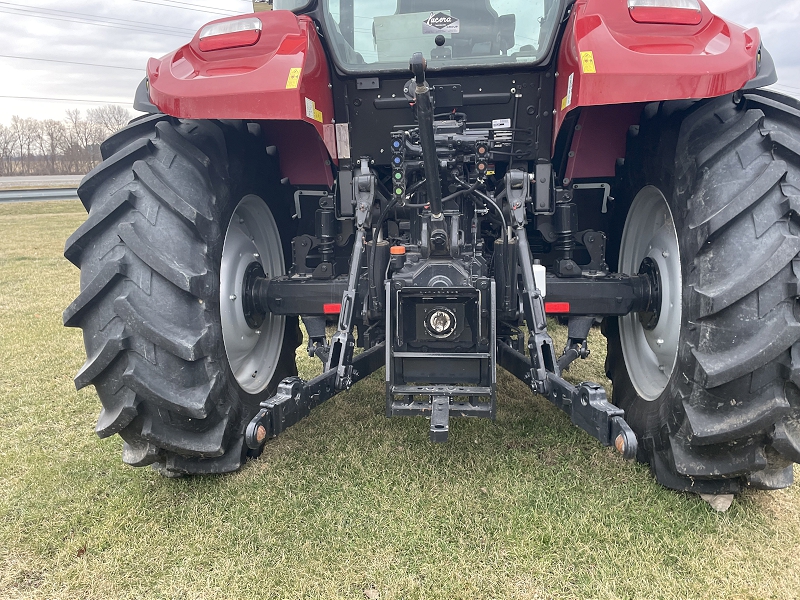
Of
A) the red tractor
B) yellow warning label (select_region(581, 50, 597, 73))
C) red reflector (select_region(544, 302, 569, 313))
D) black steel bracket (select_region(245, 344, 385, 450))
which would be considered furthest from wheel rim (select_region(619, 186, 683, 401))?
black steel bracket (select_region(245, 344, 385, 450))

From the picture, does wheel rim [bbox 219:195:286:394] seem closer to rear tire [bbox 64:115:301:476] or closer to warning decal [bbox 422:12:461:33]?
rear tire [bbox 64:115:301:476]

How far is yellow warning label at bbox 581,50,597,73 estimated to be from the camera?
2207mm

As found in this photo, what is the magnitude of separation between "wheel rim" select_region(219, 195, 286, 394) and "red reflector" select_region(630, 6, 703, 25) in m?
1.86

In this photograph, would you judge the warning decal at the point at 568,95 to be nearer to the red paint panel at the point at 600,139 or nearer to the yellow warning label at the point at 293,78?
the red paint panel at the point at 600,139

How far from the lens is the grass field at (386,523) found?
1.93m

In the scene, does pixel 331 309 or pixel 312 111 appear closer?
pixel 312 111

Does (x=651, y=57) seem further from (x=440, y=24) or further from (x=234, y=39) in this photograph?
(x=234, y=39)

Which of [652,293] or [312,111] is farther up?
[312,111]

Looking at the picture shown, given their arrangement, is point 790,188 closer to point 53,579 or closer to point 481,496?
point 481,496

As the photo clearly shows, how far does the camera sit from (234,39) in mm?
2383

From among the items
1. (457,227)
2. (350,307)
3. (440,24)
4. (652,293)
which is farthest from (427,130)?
(652,293)

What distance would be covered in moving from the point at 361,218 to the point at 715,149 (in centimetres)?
142

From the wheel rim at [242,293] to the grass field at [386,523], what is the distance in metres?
0.42

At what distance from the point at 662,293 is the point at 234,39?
211 cm
